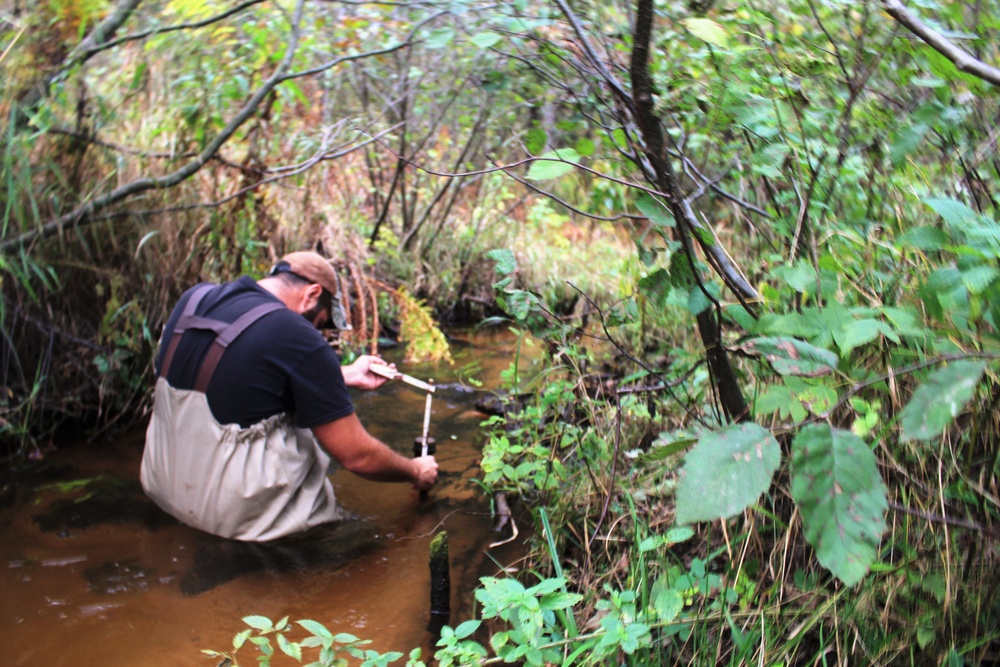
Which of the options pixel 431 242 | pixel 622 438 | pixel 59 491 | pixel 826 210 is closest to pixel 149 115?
pixel 59 491

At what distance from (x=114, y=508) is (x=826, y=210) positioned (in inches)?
131

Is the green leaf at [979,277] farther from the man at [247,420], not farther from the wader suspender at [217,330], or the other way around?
the wader suspender at [217,330]

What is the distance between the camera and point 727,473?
1113 mm

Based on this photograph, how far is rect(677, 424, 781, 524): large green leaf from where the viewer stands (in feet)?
3.52

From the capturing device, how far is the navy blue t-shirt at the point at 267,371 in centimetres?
306

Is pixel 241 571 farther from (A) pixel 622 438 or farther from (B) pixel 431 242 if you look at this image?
(B) pixel 431 242

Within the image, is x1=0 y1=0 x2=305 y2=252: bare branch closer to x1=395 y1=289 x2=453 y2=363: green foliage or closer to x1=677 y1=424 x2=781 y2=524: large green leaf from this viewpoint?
x1=395 y1=289 x2=453 y2=363: green foliage

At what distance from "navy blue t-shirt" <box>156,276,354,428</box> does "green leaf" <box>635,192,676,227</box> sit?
186 centimetres

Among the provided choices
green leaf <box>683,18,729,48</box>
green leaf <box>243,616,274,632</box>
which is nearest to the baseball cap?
green leaf <box>243,616,274,632</box>

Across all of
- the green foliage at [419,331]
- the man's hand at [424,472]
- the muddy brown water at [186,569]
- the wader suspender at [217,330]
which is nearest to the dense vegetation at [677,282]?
the green foliage at [419,331]

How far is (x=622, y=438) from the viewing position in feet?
10.6

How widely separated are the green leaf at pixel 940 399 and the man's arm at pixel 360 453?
2430 millimetres

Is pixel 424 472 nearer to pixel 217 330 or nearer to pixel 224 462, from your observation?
pixel 224 462

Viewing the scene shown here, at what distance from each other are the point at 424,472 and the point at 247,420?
947mm
